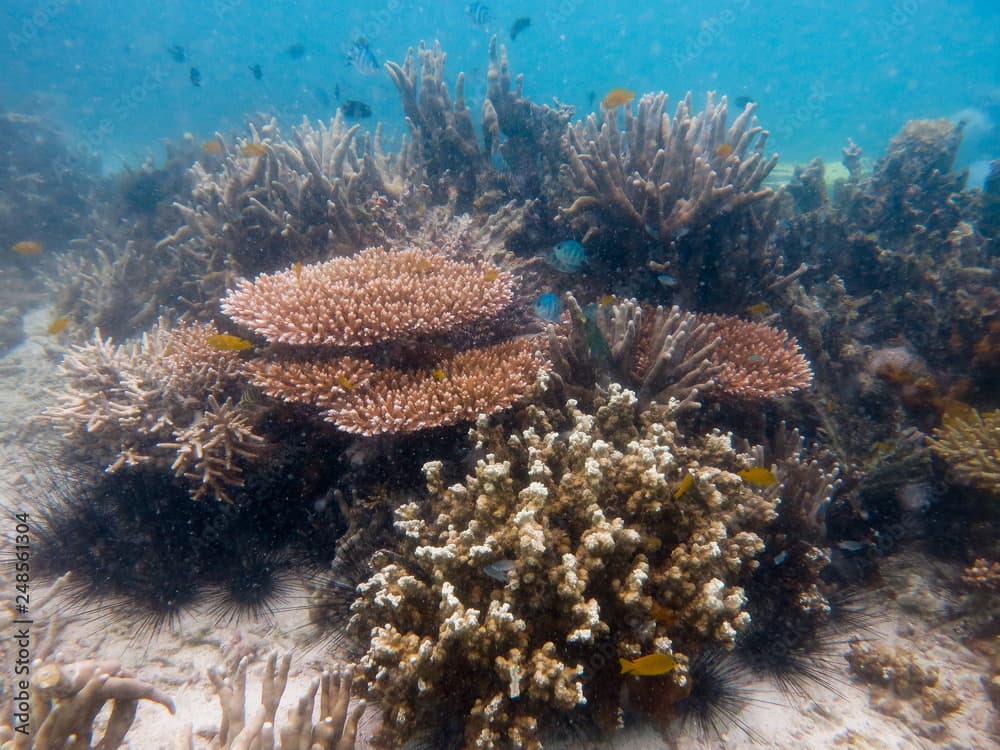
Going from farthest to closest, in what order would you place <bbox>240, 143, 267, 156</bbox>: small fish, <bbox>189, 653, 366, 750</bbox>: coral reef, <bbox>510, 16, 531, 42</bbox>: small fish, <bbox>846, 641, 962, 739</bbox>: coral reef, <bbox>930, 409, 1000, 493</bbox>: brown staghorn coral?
<bbox>510, 16, 531, 42</bbox>: small fish → <bbox>240, 143, 267, 156</bbox>: small fish → <bbox>930, 409, 1000, 493</bbox>: brown staghorn coral → <bbox>846, 641, 962, 739</bbox>: coral reef → <bbox>189, 653, 366, 750</bbox>: coral reef

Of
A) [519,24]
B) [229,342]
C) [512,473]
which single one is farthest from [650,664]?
[519,24]

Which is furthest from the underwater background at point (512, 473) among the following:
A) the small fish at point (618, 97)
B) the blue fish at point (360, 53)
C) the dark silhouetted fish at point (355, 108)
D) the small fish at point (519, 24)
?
the blue fish at point (360, 53)

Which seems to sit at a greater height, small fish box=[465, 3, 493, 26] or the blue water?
the blue water

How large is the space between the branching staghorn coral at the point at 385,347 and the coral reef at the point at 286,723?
1.53 meters

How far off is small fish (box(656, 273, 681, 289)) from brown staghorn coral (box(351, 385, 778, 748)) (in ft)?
8.75

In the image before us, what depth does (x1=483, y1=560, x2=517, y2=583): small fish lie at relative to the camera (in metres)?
2.61

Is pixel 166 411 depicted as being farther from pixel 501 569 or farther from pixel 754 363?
pixel 754 363

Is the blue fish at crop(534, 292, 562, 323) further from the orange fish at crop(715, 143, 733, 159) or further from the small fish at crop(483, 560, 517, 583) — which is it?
the orange fish at crop(715, 143, 733, 159)

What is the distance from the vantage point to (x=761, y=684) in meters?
3.44

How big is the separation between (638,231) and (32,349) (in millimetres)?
12164

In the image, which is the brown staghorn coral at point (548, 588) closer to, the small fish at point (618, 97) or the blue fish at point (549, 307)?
the blue fish at point (549, 307)

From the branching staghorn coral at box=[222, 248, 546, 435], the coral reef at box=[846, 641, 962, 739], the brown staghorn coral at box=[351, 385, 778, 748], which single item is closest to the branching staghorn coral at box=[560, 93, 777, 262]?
the branching staghorn coral at box=[222, 248, 546, 435]

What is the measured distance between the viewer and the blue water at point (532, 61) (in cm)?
3728

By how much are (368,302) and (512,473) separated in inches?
76.0
